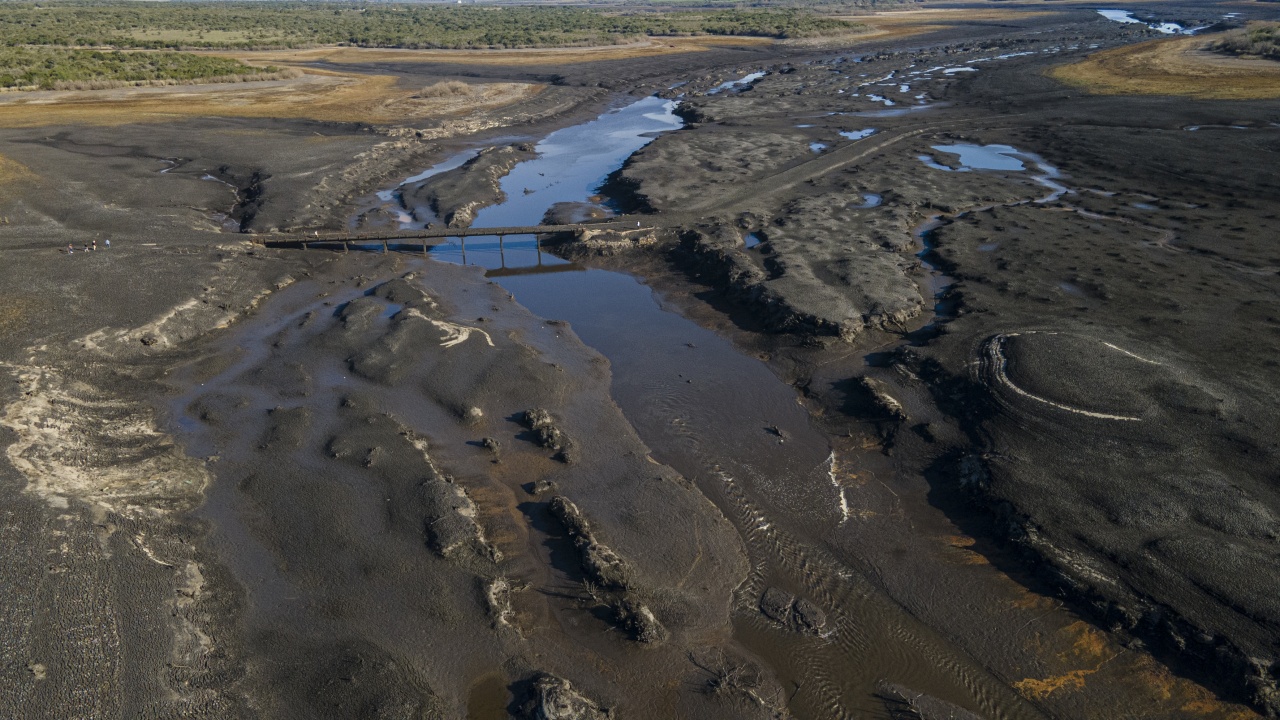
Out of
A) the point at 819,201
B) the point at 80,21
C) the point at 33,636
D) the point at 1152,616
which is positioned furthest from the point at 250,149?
the point at 80,21

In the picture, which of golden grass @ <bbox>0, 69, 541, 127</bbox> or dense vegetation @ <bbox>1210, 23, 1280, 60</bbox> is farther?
dense vegetation @ <bbox>1210, 23, 1280, 60</bbox>

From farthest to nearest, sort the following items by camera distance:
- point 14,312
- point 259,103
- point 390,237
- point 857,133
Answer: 1. point 259,103
2. point 857,133
3. point 390,237
4. point 14,312

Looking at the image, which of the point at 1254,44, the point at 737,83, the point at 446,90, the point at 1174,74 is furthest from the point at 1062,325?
the point at 1254,44

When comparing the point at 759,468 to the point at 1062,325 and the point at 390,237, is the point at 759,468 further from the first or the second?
the point at 390,237

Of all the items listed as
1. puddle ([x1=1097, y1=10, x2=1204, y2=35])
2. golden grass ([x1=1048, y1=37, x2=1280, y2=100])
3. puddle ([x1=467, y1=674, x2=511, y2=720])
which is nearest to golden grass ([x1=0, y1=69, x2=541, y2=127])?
golden grass ([x1=1048, y1=37, x2=1280, y2=100])

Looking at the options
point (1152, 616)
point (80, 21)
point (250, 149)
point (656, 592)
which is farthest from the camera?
point (80, 21)

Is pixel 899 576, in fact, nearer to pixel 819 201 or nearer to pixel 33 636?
pixel 33 636

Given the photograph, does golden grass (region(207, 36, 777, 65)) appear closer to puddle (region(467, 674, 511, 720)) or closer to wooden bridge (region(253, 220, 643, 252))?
wooden bridge (region(253, 220, 643, 252))
